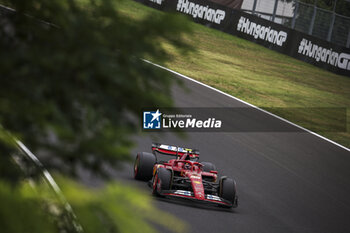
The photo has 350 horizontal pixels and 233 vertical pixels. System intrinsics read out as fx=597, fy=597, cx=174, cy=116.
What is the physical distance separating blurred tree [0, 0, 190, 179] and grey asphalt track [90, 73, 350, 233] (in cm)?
595

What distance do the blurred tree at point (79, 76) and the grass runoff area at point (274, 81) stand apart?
15.6 metres

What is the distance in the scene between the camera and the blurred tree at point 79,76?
5.49 ft

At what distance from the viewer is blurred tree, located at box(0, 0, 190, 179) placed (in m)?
1.67

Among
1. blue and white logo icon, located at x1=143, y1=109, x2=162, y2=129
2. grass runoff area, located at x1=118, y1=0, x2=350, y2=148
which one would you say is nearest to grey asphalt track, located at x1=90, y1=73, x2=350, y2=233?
grass runoff area, located at x1=118, y1=0, x2=350, y2=148

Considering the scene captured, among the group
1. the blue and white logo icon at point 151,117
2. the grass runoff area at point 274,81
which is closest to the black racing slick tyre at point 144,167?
the grass runoff area at point 274,81

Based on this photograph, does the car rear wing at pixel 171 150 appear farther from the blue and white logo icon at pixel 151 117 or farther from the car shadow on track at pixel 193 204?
the blue and white logo icon at pixel 151 117

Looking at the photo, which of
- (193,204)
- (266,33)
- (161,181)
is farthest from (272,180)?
(266,33)

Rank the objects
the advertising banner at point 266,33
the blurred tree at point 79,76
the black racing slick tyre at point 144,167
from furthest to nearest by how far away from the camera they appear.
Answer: the advertising banner at point 266,33, the black racing slick tyre at point 144,167, the blurred tree at point 79,76

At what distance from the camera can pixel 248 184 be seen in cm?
1229

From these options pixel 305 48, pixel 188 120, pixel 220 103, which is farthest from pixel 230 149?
pixel 305 48

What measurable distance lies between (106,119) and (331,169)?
537 inches

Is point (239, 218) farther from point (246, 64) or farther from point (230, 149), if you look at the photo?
point (246, 64)

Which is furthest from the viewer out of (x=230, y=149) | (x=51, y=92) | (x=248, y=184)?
(x=230, y=149)

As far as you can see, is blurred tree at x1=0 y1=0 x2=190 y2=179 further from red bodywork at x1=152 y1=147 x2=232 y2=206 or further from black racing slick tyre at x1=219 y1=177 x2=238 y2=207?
black racing slick tyre at x1=219 y1=177 x2=238 y2=207
